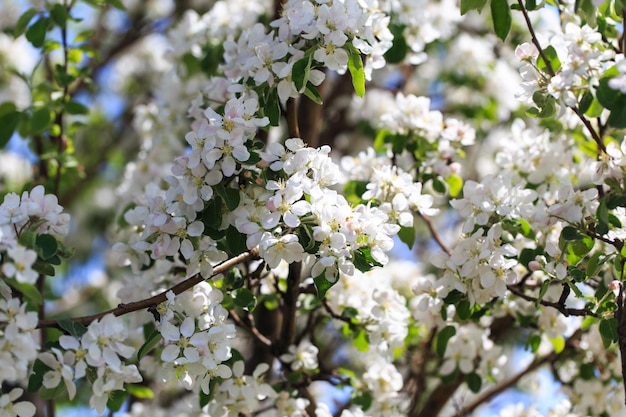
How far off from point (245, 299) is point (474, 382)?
87 cm

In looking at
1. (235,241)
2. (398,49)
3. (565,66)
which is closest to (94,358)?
(235,241)

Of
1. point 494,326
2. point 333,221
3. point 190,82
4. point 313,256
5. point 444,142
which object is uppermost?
point 333,221

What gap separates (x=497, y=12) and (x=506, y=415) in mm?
1151

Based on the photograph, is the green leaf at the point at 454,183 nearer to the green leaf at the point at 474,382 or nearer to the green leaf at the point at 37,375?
the green leaf at the point at 474,382

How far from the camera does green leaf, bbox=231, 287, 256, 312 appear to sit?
1.80m

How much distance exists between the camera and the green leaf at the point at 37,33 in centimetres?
236

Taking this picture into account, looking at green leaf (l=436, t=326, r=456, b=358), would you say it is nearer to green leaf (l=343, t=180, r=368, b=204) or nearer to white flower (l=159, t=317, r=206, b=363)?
green leaf (l=343, t=180, r=368, b=204)

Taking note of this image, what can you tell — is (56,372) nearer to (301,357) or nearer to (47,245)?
(47,245)

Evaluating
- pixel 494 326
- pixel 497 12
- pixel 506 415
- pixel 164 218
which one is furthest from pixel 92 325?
pixel 494 326

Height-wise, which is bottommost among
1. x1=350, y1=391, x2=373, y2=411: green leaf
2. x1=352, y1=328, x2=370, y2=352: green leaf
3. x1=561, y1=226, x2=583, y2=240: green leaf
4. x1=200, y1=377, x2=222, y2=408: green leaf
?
x1=350, y1=391, x2=373, y2=411: green leaf

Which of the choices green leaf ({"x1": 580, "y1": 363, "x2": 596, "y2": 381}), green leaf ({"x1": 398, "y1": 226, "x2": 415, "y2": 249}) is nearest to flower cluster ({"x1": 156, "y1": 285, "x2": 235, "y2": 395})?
green leaf ({"x1": 398, "y1": 226, "x2": 415, "y2": 249})

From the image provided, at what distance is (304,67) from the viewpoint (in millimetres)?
1695

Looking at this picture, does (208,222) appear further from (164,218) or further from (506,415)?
(506,415)

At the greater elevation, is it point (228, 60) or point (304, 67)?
point (304, 67)
